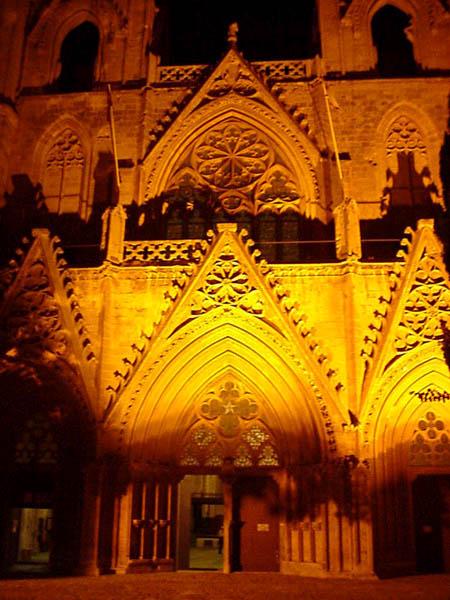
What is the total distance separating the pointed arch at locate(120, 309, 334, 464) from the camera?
1290 cm

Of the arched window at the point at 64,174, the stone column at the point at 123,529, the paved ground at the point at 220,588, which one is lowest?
the paved ground at the point at 220,588

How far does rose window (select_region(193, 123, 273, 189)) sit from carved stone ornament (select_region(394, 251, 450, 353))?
19.3 ft

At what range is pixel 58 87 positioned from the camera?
19.5 metres

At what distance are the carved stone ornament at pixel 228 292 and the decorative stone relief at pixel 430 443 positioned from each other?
4.02m

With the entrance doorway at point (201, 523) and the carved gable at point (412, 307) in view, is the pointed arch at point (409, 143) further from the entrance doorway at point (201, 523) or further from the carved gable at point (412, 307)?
the entrance doorway at point (201, 523)

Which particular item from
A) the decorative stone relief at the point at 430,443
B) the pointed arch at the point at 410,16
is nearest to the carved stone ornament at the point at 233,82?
the pointed arch at the point at 410,16

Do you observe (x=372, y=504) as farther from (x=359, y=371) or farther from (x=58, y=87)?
(x=58, y=87)

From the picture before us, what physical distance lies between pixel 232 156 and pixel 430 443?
359 inches

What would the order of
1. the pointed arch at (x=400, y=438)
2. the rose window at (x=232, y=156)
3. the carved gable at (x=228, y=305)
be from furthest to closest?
the rose window at (x=232, y=156), the carved gable at (x=228, y=305), the pointed arch at (x=400, y=438)

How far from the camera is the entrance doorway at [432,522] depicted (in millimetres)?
12852

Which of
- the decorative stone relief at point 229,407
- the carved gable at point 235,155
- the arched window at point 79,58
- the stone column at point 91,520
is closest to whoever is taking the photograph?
the stone column at point 91,520

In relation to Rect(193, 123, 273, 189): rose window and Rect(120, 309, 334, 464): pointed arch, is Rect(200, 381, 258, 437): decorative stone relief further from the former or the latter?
Rect(193, 123, 273, 189): rose window

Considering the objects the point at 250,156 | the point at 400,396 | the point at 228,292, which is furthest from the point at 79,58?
the point at 400,396

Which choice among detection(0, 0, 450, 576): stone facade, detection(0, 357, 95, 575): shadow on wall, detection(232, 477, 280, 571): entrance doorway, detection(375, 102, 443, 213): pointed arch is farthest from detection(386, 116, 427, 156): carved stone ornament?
detection(0, 357, 95, 575): shadow on wall
